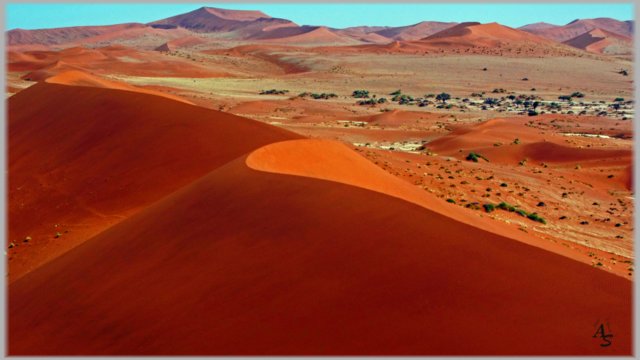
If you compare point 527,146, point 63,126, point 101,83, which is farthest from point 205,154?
point 527,146

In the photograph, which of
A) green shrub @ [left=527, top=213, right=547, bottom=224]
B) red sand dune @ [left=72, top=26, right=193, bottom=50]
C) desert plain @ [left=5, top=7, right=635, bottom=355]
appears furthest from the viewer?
red sand dune @ [left=72, top=26, right=193, bottom=50]

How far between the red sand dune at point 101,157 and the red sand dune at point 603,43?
11853cm

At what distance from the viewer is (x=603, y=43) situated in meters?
133

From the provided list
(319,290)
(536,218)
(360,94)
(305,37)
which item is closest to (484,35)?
(360,94)

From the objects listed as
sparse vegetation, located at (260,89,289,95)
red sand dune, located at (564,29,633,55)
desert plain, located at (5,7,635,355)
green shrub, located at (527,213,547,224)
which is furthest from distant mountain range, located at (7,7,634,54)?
green shrub, located at (527,213,547,224)

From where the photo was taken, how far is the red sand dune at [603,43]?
414ft

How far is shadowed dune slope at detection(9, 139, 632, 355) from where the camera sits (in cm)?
688

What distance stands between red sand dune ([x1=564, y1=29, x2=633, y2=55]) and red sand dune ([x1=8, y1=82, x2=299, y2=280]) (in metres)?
119

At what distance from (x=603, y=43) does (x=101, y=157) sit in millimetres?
136605

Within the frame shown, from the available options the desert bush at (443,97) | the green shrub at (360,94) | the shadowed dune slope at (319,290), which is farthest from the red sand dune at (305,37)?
the shadowed dune slope at (319,290)

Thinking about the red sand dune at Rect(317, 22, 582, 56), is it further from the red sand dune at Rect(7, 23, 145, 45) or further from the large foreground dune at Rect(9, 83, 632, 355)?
the red sand dune at Rect(7, 23, 145, 45)

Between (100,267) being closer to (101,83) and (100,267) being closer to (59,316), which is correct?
(59,316)

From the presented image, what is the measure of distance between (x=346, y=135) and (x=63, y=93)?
15718 millimetres

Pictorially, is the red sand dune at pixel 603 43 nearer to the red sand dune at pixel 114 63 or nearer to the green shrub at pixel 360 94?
the green shrub at pixel 360 94
